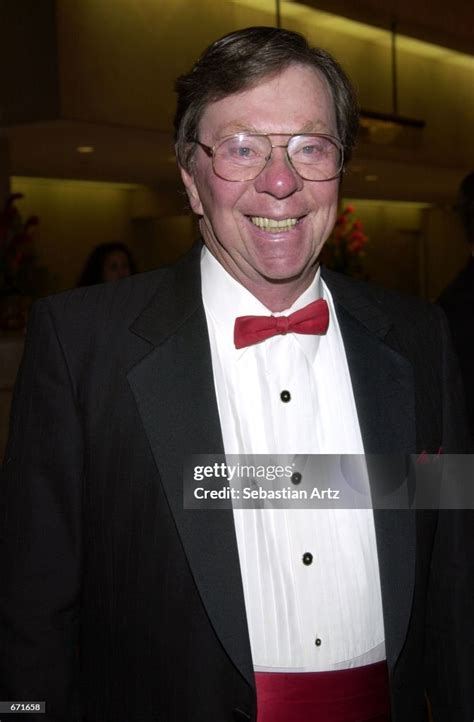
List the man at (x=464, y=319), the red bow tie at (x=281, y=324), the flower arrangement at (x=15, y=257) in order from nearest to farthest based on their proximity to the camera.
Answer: the red bow tie at (x=281, y=324), the man at (x=464, y=319), the flower arrangement at (x=15, y=257)

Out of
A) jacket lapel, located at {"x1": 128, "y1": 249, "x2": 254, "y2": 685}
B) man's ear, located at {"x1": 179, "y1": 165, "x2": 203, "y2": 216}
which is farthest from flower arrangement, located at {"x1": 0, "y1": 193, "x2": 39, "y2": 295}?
jacket lapel, located at {"x1": 128, "y1": 249, "x2": 254, "y2": 685}

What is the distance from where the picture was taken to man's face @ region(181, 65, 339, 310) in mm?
1232

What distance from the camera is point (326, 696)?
1.24 metres

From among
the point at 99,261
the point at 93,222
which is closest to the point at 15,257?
the point at 99,261

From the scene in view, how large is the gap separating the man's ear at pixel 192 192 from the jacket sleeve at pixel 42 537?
→ 0.28m

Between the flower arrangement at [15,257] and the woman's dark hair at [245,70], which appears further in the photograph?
the flower arrangement at [15,257]

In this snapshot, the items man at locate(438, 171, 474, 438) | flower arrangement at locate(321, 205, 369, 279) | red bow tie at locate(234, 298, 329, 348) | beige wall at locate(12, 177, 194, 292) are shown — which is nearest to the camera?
red bow tie at locate(234, 298, 329, 348)

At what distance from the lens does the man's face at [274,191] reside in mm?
1232

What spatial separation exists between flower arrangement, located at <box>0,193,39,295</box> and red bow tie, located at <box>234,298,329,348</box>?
9.84 ft

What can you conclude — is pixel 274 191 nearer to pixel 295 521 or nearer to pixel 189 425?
pixel 189 425

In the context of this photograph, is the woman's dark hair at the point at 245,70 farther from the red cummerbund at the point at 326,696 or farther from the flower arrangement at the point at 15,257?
the flower arrangement at the point at 15,257

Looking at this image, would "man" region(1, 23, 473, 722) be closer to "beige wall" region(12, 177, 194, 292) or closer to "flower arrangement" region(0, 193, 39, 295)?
"flower arrangement" region(0, 193, 39, 295)

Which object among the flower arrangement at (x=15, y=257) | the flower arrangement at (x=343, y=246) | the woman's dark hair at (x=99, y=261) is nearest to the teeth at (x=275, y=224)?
the flower arrangement at (x=15, y=257)

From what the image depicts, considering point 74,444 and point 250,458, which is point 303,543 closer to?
point 250,458
